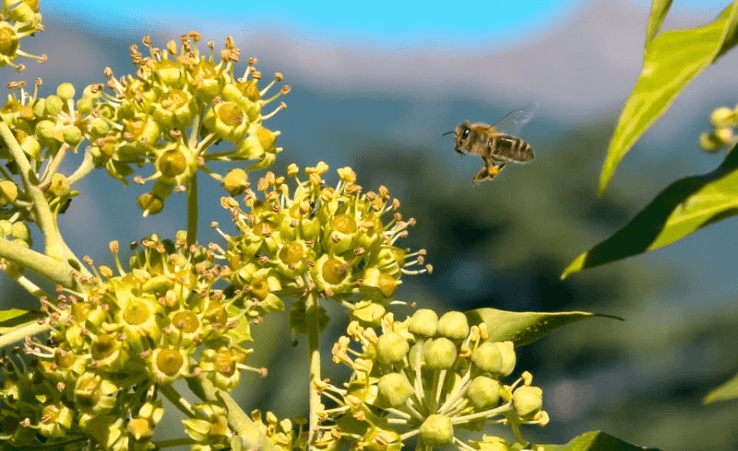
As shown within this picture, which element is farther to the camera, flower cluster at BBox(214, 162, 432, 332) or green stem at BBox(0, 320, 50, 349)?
flower cluster at BBox(214, 162, 432, 332)

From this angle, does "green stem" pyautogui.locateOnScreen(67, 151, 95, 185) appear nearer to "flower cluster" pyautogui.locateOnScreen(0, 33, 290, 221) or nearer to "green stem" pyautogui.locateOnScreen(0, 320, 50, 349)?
"flower cluster" pyautogui.locateOnScreen(0, 33, 290, 221)

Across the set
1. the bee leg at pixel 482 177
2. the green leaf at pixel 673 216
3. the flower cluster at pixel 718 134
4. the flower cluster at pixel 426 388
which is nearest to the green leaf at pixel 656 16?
the green leaf at pixel 673 216

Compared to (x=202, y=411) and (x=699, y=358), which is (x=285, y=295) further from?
(x=699, y=358)

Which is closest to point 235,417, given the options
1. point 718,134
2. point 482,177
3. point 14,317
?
point 14,317

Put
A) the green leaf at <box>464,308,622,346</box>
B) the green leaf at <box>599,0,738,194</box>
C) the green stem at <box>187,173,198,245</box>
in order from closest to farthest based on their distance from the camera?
the green leaf at <box>599,0,738,194</box>
the green leaf at <box>464,308,622,346</box>
the green stem at <box>187,173,198,245</box>

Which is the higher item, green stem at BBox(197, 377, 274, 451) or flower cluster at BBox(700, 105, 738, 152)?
flower cluster at BBox(700, 105, 738, 152)

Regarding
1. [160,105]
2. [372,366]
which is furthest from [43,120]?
[372,366]

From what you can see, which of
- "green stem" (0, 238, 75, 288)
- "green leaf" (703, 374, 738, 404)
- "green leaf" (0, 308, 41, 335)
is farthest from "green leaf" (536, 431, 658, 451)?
"green leaf" (0, 308, 41, 335)
